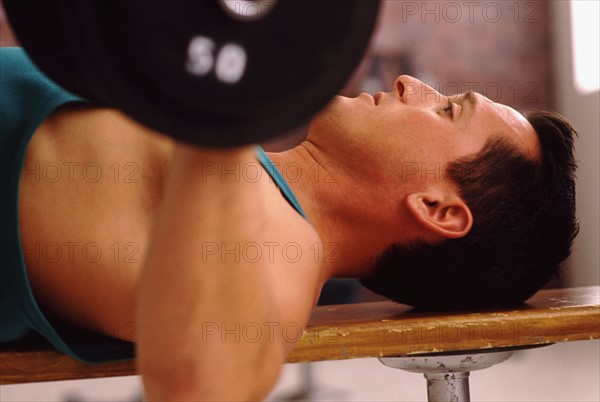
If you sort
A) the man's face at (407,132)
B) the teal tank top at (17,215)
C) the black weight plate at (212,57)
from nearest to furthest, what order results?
1. the black weight plate at (212,57)
2. the teal tank top at (17,215)
3. the man's face at (407,132)

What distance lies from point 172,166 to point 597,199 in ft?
5.71

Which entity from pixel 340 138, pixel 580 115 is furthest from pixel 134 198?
pixel 580 115

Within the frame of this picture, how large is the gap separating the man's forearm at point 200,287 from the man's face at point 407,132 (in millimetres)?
481

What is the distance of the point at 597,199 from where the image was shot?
198 cm

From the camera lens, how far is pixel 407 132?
98 centimetres

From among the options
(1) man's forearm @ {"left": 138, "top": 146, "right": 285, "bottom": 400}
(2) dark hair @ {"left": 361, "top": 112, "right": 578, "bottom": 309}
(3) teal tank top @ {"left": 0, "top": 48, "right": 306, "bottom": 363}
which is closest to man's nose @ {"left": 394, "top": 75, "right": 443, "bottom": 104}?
(2) dark hair @ {"left": 361, "top": 112, "right": 578, "bottom": 309}

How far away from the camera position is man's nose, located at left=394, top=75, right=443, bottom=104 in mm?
1035

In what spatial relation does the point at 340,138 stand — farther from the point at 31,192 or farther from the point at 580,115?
the point at 580,115

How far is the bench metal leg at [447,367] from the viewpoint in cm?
104

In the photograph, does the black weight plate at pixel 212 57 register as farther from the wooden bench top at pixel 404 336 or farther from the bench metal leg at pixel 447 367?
the bench metal leg at pixel 447 367

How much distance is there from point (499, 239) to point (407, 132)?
0.20 m

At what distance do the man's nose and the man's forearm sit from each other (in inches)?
22.5

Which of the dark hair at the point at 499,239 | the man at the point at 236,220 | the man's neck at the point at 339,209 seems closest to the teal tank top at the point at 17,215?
the man at the point at 236,220

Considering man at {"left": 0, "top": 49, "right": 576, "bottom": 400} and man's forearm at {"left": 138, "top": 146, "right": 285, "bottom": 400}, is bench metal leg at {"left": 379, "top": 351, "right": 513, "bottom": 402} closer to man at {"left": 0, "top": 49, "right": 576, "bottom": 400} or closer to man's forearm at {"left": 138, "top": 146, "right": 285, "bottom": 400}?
man at {"left": 0, "top": 49, "right": 576, "bottom": 400}
